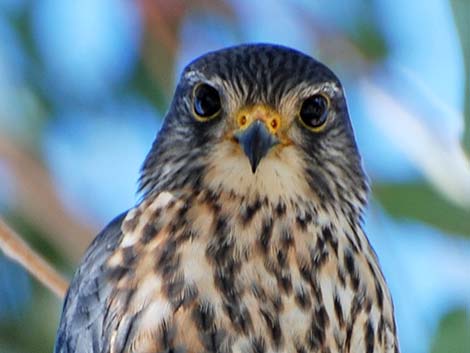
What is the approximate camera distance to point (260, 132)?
4453 mm

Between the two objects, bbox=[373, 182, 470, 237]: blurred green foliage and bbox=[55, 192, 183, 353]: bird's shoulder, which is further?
bbox=[373, 182, 470, 237]: blurred green foliage

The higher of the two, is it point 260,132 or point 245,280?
point 260,132

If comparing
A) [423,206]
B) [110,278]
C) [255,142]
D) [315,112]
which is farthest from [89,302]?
[423,206]

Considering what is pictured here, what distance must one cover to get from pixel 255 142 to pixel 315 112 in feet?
1.43

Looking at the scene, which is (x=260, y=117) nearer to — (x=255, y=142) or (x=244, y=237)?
(x=255, y=142)

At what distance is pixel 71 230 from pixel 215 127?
1.34 metres

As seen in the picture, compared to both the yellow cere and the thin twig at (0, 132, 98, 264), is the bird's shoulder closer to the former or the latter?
the yellow cere

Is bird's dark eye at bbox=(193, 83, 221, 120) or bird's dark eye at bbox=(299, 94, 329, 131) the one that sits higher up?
bird's dark eye at bbox=(193, 83, 221, 120)

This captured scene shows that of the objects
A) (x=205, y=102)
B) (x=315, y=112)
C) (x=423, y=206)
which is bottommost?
(x=423, y=206)

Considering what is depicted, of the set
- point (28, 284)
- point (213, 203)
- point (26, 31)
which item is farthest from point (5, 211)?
point (213, 203)

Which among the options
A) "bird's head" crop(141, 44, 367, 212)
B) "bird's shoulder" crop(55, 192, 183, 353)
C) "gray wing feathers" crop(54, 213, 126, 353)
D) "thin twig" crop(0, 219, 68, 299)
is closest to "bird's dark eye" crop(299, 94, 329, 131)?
"bird's head" crop(141, 44, 367, 212)

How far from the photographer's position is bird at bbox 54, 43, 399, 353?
4.29m

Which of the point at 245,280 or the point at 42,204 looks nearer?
the point at 245,280

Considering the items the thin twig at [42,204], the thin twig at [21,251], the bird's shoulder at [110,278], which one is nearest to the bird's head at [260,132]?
the bird's shoulder at [110,278]
